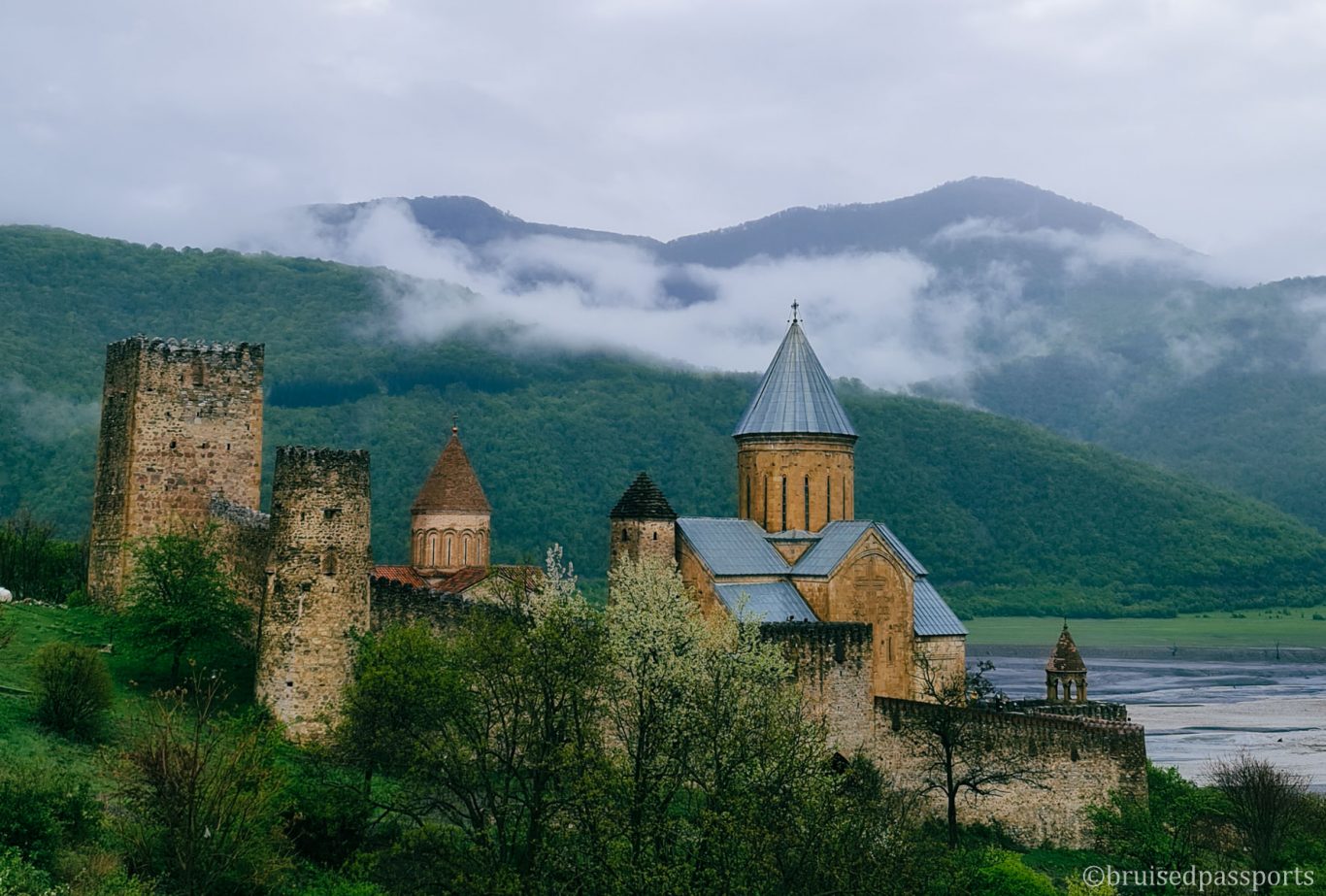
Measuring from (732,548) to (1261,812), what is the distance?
11.1m

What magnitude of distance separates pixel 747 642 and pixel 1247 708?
38.8 meters

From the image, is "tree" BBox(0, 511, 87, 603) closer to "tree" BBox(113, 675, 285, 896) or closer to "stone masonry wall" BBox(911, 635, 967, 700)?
"tree" BBox(113, 675, 285, 896)

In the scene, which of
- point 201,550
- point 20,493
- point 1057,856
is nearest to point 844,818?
point 1057,856

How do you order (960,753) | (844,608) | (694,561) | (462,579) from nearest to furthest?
(960,753) → (694,561) → (844,608) → (462,579)

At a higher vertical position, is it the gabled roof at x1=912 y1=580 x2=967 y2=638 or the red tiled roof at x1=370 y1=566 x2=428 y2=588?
the red tiled roof at x1=370 y1=566 x2=428 y2=588

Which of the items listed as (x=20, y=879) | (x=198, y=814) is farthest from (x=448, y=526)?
(x=20, y=879)

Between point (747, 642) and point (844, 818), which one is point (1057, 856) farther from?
point (844, 818)

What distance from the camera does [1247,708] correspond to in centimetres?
5109

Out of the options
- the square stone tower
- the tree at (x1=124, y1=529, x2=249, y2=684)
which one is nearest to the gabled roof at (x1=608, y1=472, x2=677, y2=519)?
the square stone tower

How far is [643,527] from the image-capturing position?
24141 millimetres

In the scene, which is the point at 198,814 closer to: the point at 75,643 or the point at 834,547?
the point at 75,643

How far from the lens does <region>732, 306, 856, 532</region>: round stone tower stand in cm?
2792

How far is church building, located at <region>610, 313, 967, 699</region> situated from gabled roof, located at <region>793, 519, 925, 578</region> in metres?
0.03

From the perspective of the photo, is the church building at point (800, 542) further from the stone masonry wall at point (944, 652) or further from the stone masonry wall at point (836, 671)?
the stone masonry wall at point (836, 671)
